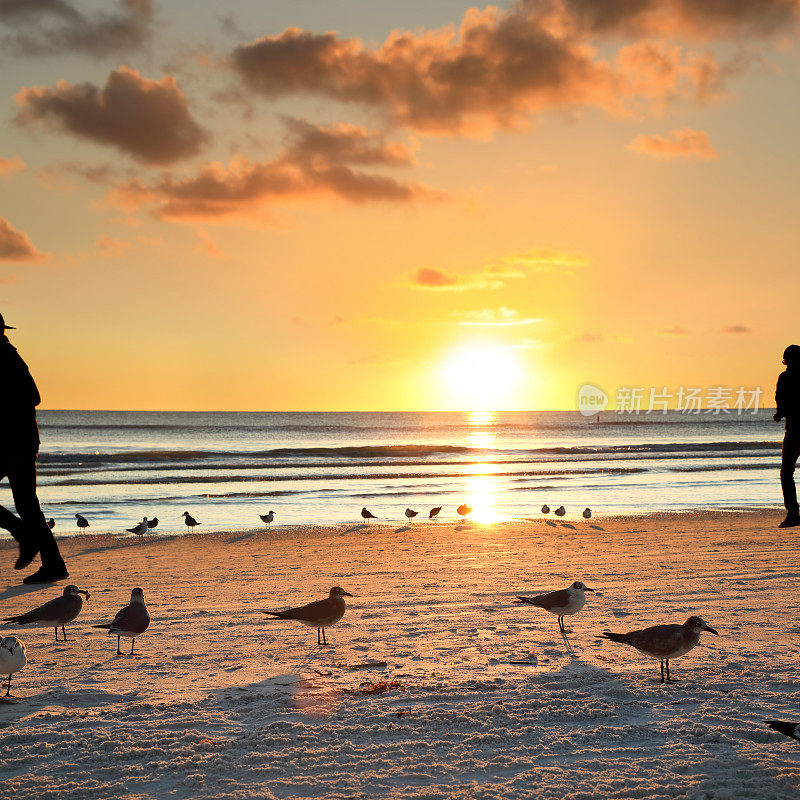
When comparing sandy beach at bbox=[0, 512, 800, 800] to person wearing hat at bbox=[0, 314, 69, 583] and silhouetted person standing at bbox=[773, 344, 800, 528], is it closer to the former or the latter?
person wearing hat at bbox=[0, 314, 69, 583]

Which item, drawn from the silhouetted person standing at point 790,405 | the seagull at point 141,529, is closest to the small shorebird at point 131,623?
the silhouetted person standing at point 790,405

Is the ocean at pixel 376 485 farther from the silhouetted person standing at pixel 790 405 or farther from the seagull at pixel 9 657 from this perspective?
the seagull at pixel 9 657

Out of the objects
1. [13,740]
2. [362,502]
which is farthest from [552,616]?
[362,502]

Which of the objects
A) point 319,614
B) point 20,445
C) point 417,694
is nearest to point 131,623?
point 319,614

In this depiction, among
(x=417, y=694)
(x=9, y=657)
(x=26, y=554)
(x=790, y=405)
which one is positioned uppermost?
(x=790, y=405)

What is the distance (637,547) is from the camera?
13945 mm

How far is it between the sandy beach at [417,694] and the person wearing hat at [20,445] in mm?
1169

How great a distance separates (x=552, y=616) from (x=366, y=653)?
2495mm

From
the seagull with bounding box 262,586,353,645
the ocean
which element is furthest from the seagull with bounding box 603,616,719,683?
the ocean

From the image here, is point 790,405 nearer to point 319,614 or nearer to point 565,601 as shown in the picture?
point 565,601

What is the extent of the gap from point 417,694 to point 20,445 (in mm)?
5804

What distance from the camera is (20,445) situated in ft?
28.1

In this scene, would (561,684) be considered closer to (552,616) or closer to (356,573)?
(552,616)

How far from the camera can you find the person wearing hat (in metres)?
8.51
